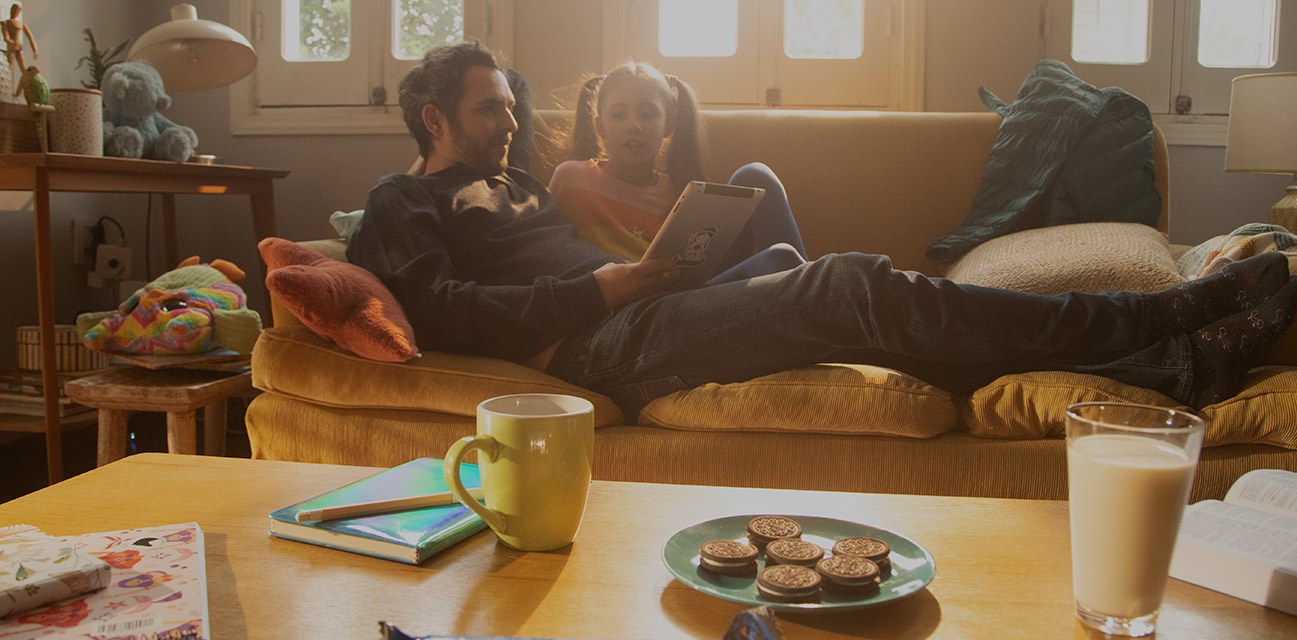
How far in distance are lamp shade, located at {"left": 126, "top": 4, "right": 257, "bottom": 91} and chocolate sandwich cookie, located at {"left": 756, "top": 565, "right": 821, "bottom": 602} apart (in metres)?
2.09

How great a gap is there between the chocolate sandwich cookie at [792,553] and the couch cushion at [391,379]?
83 cm

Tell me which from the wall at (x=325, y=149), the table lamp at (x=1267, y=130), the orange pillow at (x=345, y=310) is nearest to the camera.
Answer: the orange pillow at (x=345, y=310)

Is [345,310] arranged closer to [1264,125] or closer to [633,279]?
[633,279]

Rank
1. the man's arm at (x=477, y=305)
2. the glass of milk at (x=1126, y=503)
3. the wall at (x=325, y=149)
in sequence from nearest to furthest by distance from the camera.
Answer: the glass of milk at (x=1126, y=503) < the man's arm at (x=477, y=305) < the wall at (x=325, y=149)

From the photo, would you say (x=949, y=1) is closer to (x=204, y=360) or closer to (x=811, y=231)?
(x=811, y=231)

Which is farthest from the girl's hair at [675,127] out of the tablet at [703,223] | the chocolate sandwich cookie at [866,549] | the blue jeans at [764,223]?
the chocolate sandwich cookie at [866,549]

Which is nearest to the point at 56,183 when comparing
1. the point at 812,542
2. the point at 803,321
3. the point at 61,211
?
the point at 61,211

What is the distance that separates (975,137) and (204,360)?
1670 millimetres

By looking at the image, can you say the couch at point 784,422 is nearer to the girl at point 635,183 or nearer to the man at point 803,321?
the man at point 803,321

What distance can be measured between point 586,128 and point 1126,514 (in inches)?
67.4

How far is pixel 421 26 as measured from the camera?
115 inches

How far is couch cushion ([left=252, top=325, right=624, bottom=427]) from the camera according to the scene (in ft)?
4.99

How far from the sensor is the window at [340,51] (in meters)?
2.89

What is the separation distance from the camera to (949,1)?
2.75 meters
